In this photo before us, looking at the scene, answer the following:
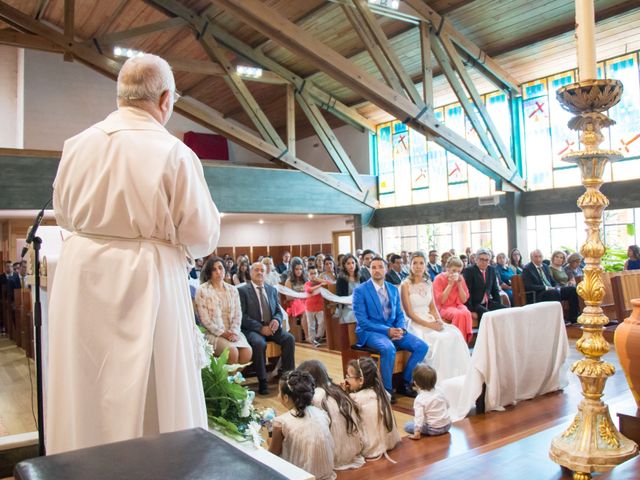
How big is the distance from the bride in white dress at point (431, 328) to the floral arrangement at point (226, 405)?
3176 mm

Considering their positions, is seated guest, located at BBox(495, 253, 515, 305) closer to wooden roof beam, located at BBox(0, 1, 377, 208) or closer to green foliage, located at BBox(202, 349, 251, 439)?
wooden roof beam, located at BBox(0, 1, 377, 208)

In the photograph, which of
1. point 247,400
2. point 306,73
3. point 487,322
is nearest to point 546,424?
point 487,322

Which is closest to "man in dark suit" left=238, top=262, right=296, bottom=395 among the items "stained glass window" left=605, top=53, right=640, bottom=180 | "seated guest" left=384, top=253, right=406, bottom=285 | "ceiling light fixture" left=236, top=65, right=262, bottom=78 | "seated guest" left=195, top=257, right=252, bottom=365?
"seated guest" left=195, top=257, right=252, bottom=365

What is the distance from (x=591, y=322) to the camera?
174 centimetres

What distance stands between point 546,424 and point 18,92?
39.5ft

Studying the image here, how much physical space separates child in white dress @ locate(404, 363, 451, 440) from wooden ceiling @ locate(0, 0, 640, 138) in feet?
20.9

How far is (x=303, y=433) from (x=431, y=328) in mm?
2505

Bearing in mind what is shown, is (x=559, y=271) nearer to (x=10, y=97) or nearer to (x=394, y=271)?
(x=394, y=271)

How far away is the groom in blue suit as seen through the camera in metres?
4.85

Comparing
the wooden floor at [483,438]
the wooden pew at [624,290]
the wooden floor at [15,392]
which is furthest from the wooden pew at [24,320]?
the wooden pew at [624,290]

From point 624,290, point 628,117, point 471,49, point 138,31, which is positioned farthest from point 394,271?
point 138,31

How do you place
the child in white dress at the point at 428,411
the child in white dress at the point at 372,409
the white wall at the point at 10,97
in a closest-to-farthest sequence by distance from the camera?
the child in white dress at the point at 372,409 < the child in white dress at the point at 428,411 < the white wall at the point at 10,97

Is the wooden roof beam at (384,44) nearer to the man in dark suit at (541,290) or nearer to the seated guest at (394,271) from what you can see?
the seated guest at (394,271)

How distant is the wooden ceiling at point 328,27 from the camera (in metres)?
9.28
